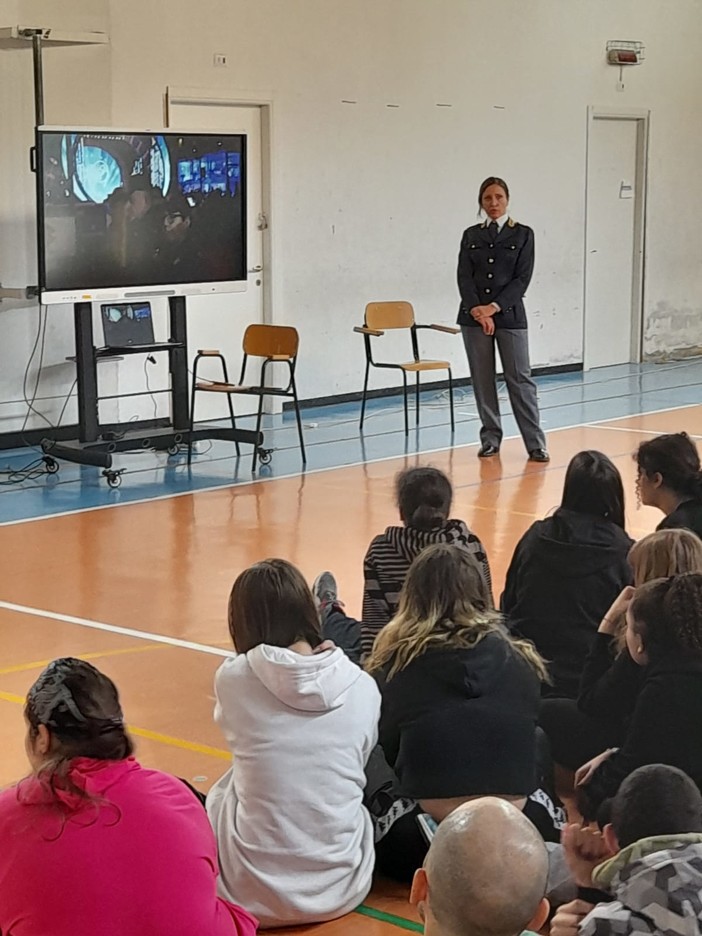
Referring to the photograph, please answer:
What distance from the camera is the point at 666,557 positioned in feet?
11.7

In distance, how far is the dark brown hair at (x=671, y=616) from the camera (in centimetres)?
314

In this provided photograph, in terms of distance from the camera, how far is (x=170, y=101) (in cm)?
1011

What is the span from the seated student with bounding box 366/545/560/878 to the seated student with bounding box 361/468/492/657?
0.88m

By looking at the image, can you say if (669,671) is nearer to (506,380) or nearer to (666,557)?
(666,557)

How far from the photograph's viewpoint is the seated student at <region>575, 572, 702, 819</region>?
3143 millimetres

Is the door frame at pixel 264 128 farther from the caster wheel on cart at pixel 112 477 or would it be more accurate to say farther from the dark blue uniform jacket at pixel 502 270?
the caster wheel on cart at pixel 112 477

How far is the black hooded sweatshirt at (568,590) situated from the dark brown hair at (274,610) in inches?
41.1

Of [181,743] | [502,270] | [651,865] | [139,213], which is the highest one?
[139,213]

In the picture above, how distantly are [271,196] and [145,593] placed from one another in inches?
211

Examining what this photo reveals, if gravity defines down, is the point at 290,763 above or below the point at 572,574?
below

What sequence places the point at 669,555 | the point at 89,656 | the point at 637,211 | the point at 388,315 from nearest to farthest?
1. the point at 669,555
2. the point at 89,656
3. the point at 388,315
4. the point at 637,211

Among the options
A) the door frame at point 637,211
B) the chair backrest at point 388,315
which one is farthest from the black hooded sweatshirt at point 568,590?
the door frame at point 637,211

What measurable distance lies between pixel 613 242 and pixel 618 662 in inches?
436

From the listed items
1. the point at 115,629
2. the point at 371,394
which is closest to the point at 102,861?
the point at 115,629
